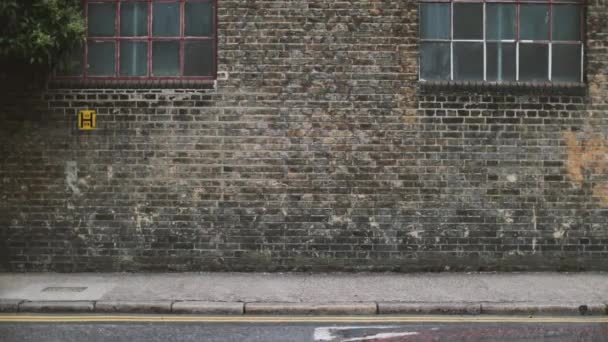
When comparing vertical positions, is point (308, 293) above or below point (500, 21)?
below

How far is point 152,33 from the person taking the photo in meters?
10.3

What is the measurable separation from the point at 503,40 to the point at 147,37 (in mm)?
5264

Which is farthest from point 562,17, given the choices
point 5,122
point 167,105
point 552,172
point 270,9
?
point 5,122

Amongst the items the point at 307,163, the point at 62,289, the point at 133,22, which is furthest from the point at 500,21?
the point at 62,289

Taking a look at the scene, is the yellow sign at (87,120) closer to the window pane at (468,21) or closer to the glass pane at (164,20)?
the glass pane at (164,20)

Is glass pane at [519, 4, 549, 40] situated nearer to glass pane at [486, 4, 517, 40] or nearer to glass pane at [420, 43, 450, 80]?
glass pane at [486, 4, 517, 40]

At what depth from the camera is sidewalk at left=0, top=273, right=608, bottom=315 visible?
7922 millimetres

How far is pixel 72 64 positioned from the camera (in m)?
10.1

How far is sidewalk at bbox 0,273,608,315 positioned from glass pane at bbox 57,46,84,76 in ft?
9.63

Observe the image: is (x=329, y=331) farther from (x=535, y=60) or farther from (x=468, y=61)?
(x=535, y=60)

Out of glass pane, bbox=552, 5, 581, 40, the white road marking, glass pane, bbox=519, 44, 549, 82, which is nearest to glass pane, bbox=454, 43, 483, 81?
glass pane, bbox=519, 44, 549, 82

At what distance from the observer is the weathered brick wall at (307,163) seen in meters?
10.0

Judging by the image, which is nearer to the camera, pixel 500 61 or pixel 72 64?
pixel 72 64

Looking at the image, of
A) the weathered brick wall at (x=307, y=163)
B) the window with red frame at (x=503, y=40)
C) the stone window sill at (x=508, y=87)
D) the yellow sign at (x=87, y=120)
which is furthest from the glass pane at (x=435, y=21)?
the yellow sign at (x=87, y=120)
